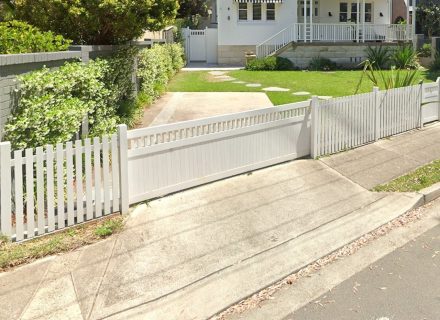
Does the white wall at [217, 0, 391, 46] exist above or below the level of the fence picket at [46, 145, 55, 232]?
above

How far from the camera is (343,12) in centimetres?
3006

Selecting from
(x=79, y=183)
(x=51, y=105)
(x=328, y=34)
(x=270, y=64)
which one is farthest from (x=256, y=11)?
(x=79, y=183)

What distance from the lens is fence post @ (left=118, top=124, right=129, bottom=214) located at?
5871mm

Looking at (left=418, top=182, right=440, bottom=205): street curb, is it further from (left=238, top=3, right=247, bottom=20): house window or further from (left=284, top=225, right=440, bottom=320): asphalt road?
(left=238, top=3, right=247, bottom=20): house window

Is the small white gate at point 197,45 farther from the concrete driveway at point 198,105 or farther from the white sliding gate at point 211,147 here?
the white sliding gate at point 211,147

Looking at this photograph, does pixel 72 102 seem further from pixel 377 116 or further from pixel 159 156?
pixel 377 116

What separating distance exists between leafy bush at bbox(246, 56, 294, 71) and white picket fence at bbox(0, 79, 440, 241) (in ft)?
47.4

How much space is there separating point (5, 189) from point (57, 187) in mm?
564

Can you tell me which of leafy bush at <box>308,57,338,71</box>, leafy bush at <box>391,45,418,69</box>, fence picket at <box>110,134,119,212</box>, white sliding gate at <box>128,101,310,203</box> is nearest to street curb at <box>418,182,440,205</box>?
white sliding gate at <box>128,101,310,203</box>

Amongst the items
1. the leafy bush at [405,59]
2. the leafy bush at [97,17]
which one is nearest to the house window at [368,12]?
the leafy bush at [405,59]

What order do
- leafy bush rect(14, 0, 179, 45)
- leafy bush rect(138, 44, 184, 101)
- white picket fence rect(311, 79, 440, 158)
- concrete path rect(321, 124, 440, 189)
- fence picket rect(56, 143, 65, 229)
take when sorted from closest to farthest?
fence picket rect(56, 143, 65, 229)
concrete path rect(321, 124, 440, 189)
white picket fence rect(311, 79, 440, 158)
leafy bush rect(14, 0, 179, 45)
leafy bush rect(138, 44, 184, 101)

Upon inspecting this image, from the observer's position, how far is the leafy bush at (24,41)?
7055 mm

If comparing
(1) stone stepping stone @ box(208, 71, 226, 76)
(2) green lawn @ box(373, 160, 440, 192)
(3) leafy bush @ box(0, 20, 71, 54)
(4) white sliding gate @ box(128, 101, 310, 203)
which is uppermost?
(1) stone stepping stone @ box(208, 71, 226, 76)

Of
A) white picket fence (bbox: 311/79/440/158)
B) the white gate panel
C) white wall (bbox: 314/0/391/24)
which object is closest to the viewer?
white picket fence (bbox: 311/79/440/158)
